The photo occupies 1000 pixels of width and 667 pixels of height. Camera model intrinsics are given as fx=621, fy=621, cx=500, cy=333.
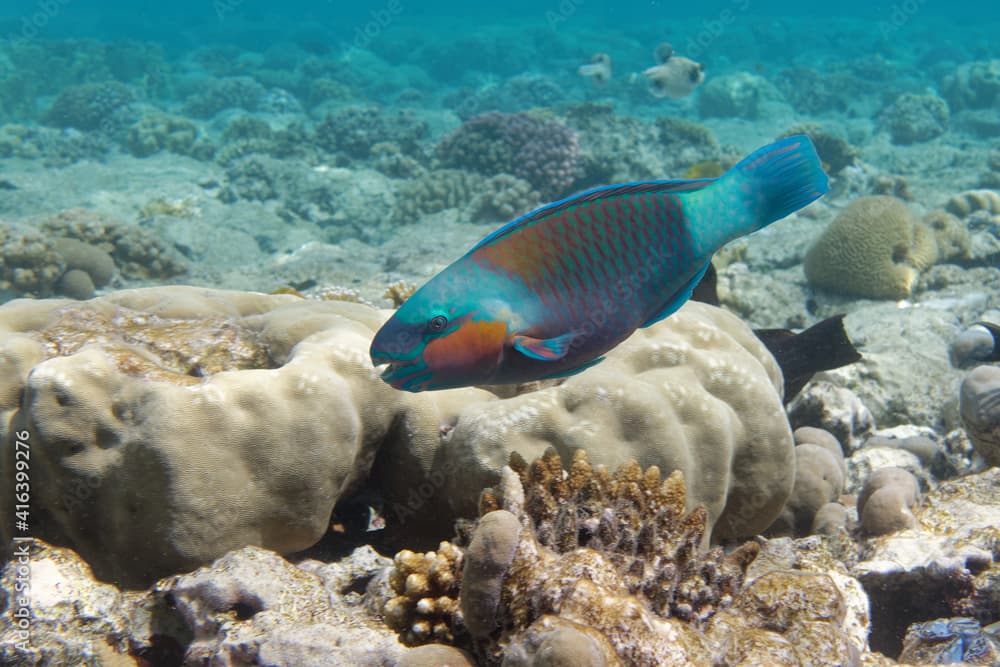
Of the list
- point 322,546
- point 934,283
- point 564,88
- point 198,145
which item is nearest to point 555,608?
point 322,546

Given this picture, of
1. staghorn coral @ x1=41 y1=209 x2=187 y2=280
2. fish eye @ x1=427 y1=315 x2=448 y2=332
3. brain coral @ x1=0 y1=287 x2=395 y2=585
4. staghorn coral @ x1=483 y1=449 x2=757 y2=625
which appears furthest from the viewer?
staghorn coral @ x1=41 y1=209 x2=187 y2=280

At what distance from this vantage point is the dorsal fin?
1.70m

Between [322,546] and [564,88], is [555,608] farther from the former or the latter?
[564,88]

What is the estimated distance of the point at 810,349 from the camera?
4926 millimetres

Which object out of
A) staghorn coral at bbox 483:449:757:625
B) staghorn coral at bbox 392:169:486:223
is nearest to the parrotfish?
staghorn coral at bbox 483:449:757:625

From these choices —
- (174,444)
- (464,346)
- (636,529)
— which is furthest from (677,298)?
(174,444)

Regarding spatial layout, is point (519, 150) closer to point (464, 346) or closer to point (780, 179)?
point (780, 179)

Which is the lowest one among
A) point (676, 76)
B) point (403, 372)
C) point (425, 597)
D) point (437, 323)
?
point (425, 597)

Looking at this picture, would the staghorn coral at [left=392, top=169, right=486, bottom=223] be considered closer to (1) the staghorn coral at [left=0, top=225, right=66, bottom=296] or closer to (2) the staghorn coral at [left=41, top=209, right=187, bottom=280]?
(2) the staghorn coral at [left=41, top=209, right=187, bottom=280]

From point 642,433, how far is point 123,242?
397 inches

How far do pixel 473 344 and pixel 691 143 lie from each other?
56.8 ft

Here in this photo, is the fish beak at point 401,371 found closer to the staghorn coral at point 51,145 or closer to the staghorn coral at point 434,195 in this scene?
the staghorn coral at point 434,195

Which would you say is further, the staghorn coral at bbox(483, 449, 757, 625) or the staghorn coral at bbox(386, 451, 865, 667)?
the staghorn coral at bbox(483, 449, 757, 625)

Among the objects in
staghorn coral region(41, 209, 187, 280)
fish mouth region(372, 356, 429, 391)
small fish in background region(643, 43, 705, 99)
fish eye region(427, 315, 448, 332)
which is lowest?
staghorn coral region(41, 209, 187, 280)
